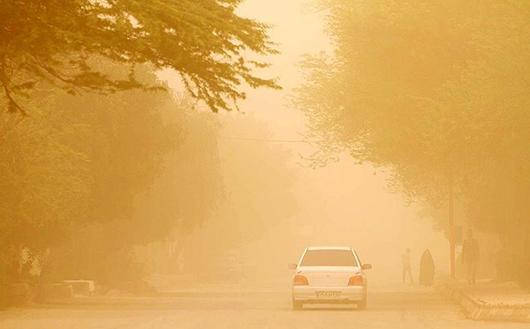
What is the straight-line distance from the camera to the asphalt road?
2611cm

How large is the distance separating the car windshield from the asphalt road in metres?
1.18

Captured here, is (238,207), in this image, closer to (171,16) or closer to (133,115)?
(133,115)

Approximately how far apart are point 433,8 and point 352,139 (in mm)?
8742

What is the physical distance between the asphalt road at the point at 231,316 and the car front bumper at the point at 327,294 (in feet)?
1.14

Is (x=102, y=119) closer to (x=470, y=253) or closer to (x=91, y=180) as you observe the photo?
(x=91, y=180)

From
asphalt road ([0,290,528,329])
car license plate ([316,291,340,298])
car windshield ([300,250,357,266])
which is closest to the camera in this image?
asphalt road ([0,290,528,329])

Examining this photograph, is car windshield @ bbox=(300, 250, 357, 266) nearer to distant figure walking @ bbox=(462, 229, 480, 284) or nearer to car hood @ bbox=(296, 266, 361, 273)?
car hood @ bbox=(296, 266, 361, 273)

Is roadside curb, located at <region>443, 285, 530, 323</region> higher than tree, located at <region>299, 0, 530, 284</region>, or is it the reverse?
tree, located at <region>299, 0, 530, 284</region>

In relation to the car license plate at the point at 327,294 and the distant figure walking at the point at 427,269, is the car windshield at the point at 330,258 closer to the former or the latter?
the car license plate at the point at 327,294

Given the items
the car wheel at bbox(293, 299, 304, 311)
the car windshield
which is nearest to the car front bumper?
the car wheel at bbox(293, 299, 304, 311)

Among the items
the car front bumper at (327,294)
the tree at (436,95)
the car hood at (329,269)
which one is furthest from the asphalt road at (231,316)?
the tree at (436,95)

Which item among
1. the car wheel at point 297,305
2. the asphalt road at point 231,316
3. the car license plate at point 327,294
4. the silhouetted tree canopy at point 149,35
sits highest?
the silhouetted tree canopy at point 149,35

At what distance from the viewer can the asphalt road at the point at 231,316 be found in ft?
85.7

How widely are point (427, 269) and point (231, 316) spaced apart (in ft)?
99.8
